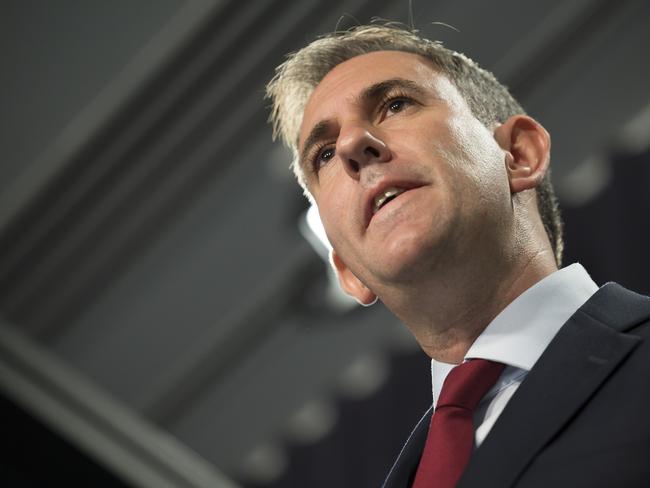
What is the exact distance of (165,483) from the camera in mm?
1666

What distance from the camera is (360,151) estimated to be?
0.98m

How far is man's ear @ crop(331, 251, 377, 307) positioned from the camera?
4.00 ft

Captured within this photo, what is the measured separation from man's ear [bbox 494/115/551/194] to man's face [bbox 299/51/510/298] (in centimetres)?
Answer: 4

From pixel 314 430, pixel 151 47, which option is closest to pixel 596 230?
pixel 314 430

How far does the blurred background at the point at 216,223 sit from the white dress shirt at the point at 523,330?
2.77ft

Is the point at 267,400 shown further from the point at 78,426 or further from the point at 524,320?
the point at 524,320

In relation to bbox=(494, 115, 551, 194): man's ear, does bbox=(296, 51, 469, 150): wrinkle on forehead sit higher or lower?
higher

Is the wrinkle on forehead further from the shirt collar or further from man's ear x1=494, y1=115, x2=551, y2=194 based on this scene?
the shirt collar

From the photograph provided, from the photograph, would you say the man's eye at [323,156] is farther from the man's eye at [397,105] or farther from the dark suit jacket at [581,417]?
the dark suit jacket at [581,417]

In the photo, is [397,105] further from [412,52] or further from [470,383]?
[470,383]

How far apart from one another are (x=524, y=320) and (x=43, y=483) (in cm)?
74

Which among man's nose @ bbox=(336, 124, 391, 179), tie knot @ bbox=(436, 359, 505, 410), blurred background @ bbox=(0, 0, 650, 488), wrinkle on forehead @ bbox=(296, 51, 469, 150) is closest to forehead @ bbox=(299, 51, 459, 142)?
wrinkle on forehead @ bbox=(296, 51, 469, 150)

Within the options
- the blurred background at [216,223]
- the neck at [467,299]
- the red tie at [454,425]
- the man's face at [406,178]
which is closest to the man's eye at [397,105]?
the man's face at [406,178]

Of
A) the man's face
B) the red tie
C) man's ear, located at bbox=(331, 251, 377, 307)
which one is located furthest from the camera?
man's ear, located at bbox=(331, 251, 377, 307)
